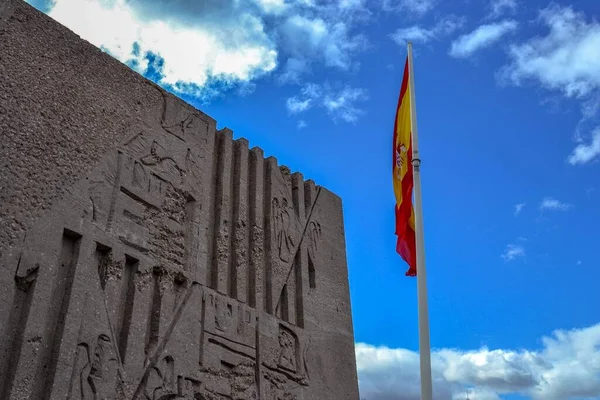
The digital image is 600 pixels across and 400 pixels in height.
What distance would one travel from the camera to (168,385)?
241 inches

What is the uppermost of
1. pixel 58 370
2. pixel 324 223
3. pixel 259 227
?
pixel 324 223

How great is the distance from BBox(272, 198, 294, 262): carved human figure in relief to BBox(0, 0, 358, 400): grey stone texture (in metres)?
0.02

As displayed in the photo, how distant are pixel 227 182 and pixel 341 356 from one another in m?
2.86

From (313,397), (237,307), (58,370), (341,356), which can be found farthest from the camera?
(341,356)

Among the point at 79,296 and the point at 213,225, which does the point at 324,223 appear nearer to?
the point at 213,225

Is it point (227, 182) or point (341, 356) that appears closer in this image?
point (227, 182)

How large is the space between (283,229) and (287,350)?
5.36 ft

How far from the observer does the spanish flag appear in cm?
675

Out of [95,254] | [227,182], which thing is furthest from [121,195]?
[227,182]

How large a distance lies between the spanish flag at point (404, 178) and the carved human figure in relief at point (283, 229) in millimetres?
1881

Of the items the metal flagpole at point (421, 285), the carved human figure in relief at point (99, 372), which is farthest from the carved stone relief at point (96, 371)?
the metal flagpole at point (421, 285)

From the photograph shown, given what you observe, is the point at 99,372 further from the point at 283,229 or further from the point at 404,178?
the point at 404,178

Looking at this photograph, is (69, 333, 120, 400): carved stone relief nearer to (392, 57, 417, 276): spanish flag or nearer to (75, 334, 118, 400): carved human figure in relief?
(75, 334, 118, 400): carved human figure in relief

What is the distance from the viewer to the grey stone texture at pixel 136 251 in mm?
5379
